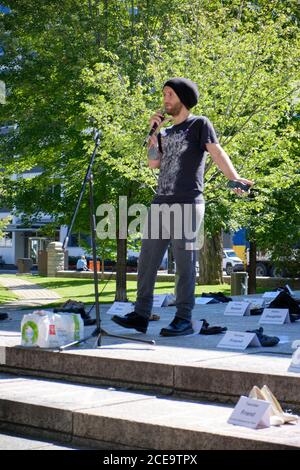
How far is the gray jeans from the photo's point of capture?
7430 millimetres

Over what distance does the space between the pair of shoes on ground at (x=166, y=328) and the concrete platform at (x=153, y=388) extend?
0.27ft

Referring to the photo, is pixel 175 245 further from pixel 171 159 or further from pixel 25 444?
pixel 25 444

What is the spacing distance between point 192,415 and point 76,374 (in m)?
1.62

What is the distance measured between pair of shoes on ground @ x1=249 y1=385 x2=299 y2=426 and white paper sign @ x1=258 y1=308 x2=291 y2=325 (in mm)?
4178

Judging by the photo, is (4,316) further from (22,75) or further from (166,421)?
(22,75)

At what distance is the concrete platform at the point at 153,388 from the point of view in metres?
4.96

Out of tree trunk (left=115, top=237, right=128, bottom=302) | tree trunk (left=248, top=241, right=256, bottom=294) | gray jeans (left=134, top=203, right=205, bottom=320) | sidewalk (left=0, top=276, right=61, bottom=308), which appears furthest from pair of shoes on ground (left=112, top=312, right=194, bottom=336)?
tree trunk (left=248, top=241, right=256, bottom=294)

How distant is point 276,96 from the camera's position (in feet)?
61.4

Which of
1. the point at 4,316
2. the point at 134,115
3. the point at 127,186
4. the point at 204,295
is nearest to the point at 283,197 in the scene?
the point at 127,186

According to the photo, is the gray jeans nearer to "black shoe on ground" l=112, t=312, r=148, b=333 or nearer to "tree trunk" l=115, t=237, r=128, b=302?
"black shoe on ground" l=112, t=312, r=148, b=333

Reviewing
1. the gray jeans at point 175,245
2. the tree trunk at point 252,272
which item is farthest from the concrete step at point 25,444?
the tree trunk at point 252,272

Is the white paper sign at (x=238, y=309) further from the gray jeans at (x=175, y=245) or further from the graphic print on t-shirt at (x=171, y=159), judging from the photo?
the graphic print on t-shirt at (x=171, y=159)

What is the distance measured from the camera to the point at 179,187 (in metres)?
7.38

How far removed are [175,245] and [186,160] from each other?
0.73m
